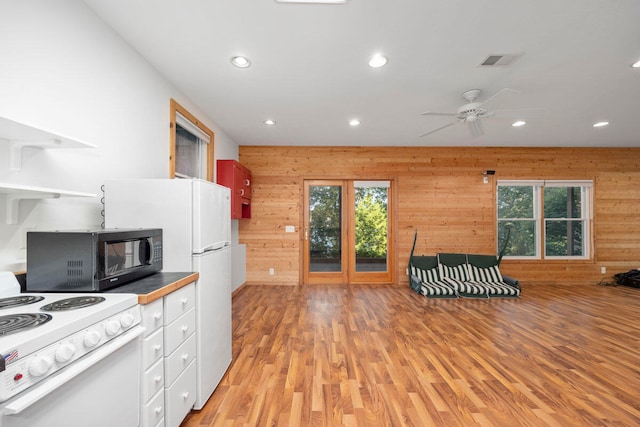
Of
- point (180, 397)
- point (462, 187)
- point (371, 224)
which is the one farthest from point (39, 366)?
point (462, 187)

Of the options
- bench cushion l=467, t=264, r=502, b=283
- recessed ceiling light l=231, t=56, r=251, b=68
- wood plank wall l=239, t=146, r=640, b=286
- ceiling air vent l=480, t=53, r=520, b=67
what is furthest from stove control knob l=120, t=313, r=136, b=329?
bench cushion l=467, t=264, r=502, b=283

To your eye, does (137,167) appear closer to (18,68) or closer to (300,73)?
(18,68)

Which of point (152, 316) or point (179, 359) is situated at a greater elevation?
point (152, 316)

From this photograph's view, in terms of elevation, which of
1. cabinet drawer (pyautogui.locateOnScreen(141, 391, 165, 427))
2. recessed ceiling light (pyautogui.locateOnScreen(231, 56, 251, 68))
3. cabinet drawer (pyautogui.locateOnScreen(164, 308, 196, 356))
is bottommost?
cabinet drawer (pyautogui.locateOnScreen(141, 391, 165, 427))

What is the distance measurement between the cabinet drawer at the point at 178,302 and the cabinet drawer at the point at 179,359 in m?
0.21

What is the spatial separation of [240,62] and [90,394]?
2491 millimetres

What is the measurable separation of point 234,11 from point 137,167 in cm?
149

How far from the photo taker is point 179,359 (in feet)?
5.20

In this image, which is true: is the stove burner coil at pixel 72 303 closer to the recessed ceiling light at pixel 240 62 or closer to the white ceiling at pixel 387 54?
the white ceiling at pixel 387 54

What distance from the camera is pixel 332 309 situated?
383cm

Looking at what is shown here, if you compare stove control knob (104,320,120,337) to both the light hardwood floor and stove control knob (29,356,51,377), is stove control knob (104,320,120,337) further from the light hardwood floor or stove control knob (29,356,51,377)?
the light hardwood floor

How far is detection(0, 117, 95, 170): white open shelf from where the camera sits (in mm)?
1225

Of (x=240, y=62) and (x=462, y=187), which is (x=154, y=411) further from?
(x=462, y=187)

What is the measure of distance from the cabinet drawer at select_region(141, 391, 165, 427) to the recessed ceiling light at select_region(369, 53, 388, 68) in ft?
9.45
